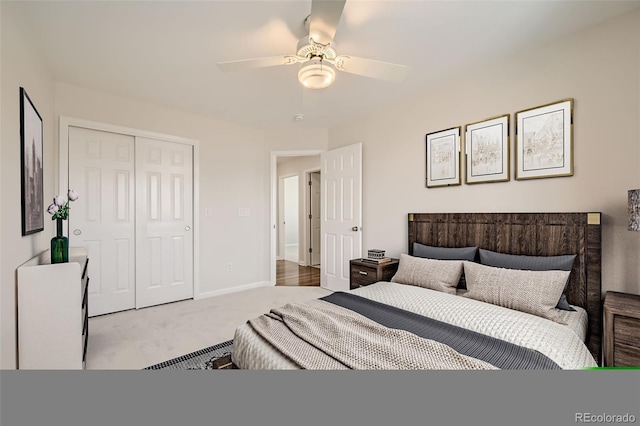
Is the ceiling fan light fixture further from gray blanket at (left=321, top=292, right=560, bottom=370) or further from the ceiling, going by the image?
gray blanket at (left=321, top=292, right=560, bottom=370)

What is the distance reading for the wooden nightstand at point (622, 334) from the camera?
1445 millimetres

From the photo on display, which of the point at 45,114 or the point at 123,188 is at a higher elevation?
the point at 45,114

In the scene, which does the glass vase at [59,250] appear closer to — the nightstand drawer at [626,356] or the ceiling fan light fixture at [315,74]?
the ceiling fan light fixture at [315,74]

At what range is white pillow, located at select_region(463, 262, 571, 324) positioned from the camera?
5.47 ft

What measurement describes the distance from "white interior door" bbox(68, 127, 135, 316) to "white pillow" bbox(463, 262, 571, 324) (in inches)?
134

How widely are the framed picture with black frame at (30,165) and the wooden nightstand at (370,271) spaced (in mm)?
2646

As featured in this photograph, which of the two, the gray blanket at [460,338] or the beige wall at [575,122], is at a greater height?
the beige wall at [575,122]

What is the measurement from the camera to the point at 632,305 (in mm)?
1552

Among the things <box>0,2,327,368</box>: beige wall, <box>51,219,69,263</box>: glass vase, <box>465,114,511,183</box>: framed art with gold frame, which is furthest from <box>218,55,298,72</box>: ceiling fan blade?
<box>465,114,511,183</box>: framed art with gold frame

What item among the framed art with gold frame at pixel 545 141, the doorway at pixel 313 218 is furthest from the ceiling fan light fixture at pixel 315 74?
the doorway at pixel 313 218

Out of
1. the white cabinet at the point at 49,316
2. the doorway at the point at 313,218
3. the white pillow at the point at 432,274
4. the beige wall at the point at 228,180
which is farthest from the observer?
the doorway at the point at 313,218
